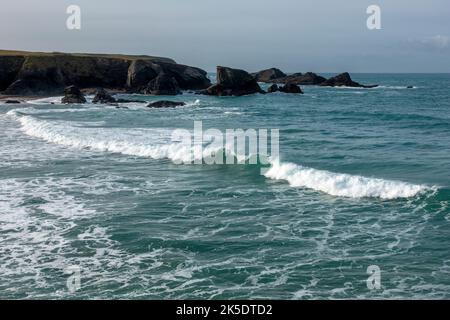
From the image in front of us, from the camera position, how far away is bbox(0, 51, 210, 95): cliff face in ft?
285

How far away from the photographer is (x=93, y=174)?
2586 centimetres

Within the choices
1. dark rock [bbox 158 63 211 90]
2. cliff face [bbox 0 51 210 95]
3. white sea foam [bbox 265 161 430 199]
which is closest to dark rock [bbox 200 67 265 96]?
cliff face [bbox 0 51 210 95]

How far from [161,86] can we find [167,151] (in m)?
63.4

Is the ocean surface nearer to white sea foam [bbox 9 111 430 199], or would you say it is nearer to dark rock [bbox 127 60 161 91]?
white sea foam [bbox 9 111 430 199]

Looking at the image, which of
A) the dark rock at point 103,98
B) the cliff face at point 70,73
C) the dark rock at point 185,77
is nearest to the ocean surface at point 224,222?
the dark rock at point 103,98

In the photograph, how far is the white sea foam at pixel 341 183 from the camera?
69.1ft

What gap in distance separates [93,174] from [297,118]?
105 feet

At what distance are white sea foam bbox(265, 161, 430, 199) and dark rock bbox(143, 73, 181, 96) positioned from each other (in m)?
69.5

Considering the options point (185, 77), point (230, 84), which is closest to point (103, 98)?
point (230, 84)

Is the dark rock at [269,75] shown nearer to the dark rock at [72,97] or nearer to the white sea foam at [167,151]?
the dark rock at [72,97]

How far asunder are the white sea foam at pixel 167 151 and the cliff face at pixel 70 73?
33.8m

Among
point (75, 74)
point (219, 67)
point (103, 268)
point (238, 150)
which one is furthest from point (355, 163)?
point (75, 74)

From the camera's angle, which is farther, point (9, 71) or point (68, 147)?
point (9, 71)

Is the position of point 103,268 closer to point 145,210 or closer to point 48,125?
point 145,210
